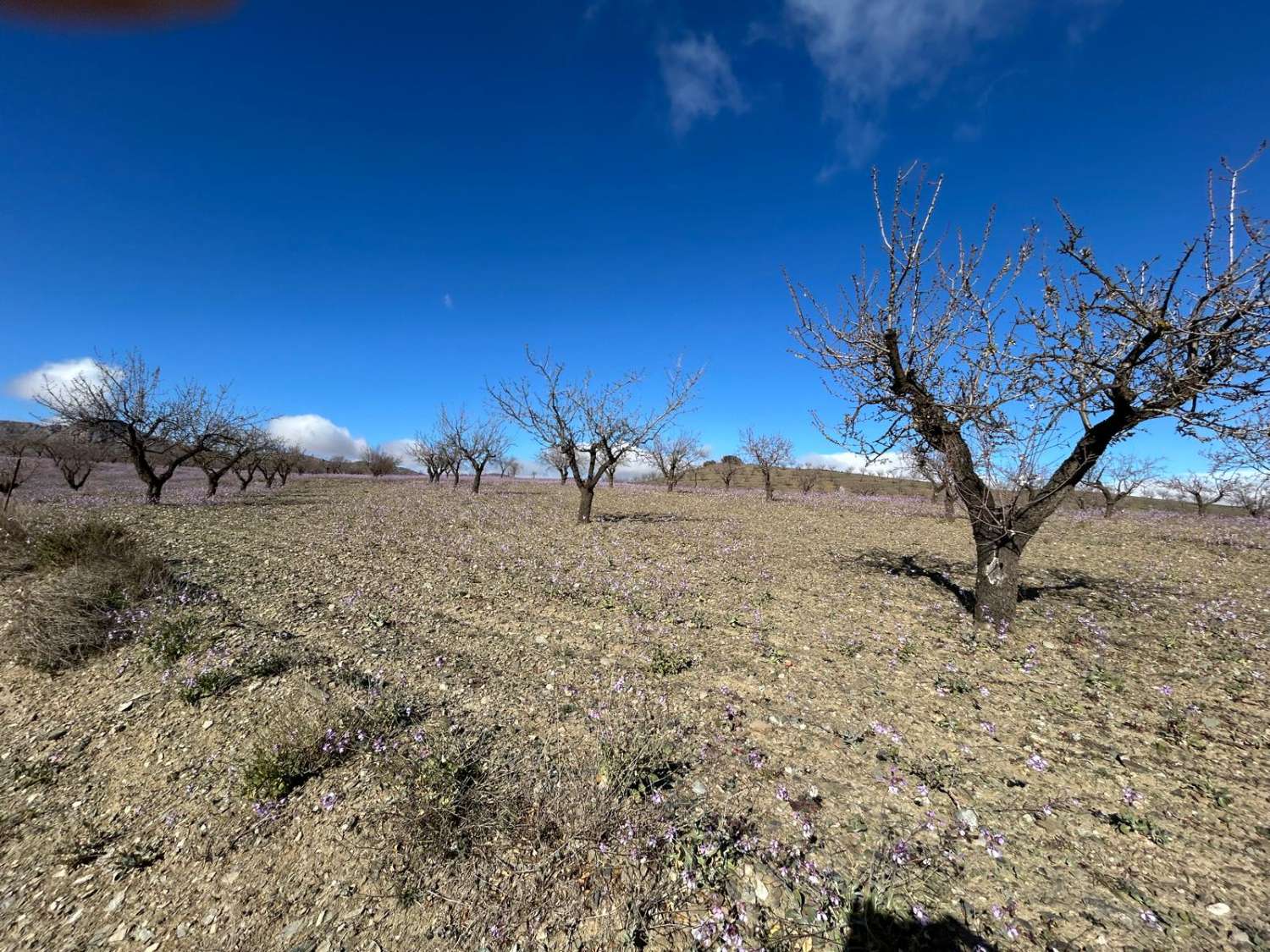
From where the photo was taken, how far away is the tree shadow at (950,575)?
10.1 m

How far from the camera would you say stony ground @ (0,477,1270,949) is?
10.2 feet

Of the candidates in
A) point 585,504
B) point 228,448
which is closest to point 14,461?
point 228,448

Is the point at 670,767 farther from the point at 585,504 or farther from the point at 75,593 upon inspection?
the point at 585,504

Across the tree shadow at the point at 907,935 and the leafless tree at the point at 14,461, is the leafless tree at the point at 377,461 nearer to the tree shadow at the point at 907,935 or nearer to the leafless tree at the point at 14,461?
the leafless tree at the point at 14,461

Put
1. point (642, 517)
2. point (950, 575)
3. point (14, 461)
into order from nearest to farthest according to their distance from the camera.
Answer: point (950, 575) < point (642, 517) < point (14, 461)

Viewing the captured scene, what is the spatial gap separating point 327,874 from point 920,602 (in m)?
10.2

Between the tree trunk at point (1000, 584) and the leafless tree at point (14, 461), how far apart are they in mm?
23422

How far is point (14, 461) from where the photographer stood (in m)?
43.0

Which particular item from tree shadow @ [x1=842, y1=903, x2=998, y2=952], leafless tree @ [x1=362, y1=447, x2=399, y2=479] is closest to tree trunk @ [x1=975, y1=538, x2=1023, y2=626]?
tree shadow @ [x1=842, y1=903, x2=998, y2=952]

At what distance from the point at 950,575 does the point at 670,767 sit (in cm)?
1091

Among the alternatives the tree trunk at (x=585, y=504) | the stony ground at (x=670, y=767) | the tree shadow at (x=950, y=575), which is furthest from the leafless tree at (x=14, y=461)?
the tree shadow at (x=950, y=575)

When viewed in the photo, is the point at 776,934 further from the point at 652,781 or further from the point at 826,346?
the point at 826,346

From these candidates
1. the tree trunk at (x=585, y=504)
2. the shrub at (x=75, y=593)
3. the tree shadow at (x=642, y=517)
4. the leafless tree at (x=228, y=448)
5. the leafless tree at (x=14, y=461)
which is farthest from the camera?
the leafless tree at (x=228, y=448)

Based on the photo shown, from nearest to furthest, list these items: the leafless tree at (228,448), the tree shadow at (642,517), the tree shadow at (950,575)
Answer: the tree shadow at (950,575) → the tree shadow at (642,517) → the leafless tree at (228,448)
